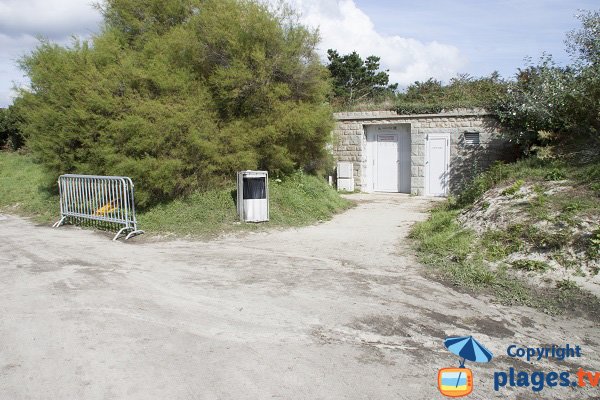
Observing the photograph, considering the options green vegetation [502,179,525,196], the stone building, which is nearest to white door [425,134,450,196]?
the stone building

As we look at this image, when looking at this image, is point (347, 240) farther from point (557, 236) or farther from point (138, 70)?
point (138, 70)

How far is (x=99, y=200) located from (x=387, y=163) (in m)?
9.39

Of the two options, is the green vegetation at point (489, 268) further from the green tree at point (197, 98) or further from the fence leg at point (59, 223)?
the fence leg at point (59, 223)

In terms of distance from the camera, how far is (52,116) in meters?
12.8

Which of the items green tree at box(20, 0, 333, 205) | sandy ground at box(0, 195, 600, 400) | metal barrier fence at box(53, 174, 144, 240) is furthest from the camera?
green tree at box(20, 0, 333, 205)

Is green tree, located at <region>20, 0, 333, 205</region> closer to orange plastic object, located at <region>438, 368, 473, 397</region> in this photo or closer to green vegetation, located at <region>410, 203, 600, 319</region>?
green vegetation, located at <region>410, 203, 600, 319</region>

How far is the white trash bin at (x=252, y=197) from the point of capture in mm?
9922

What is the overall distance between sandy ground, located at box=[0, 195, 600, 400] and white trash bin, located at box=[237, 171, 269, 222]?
1.99 meters

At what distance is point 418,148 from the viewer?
15047mm

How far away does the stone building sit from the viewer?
46.4ft

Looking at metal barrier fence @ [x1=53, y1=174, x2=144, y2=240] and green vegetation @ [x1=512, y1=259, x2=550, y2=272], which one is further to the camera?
metal barrier fence @ [x1=53, y1=174, x2=144, y2=240]

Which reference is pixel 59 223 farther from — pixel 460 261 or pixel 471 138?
pixel 471 138

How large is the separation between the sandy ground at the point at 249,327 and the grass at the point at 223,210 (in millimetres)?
1890

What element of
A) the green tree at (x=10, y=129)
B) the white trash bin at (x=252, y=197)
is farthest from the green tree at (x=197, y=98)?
the green tree at (x=10, y=129)
